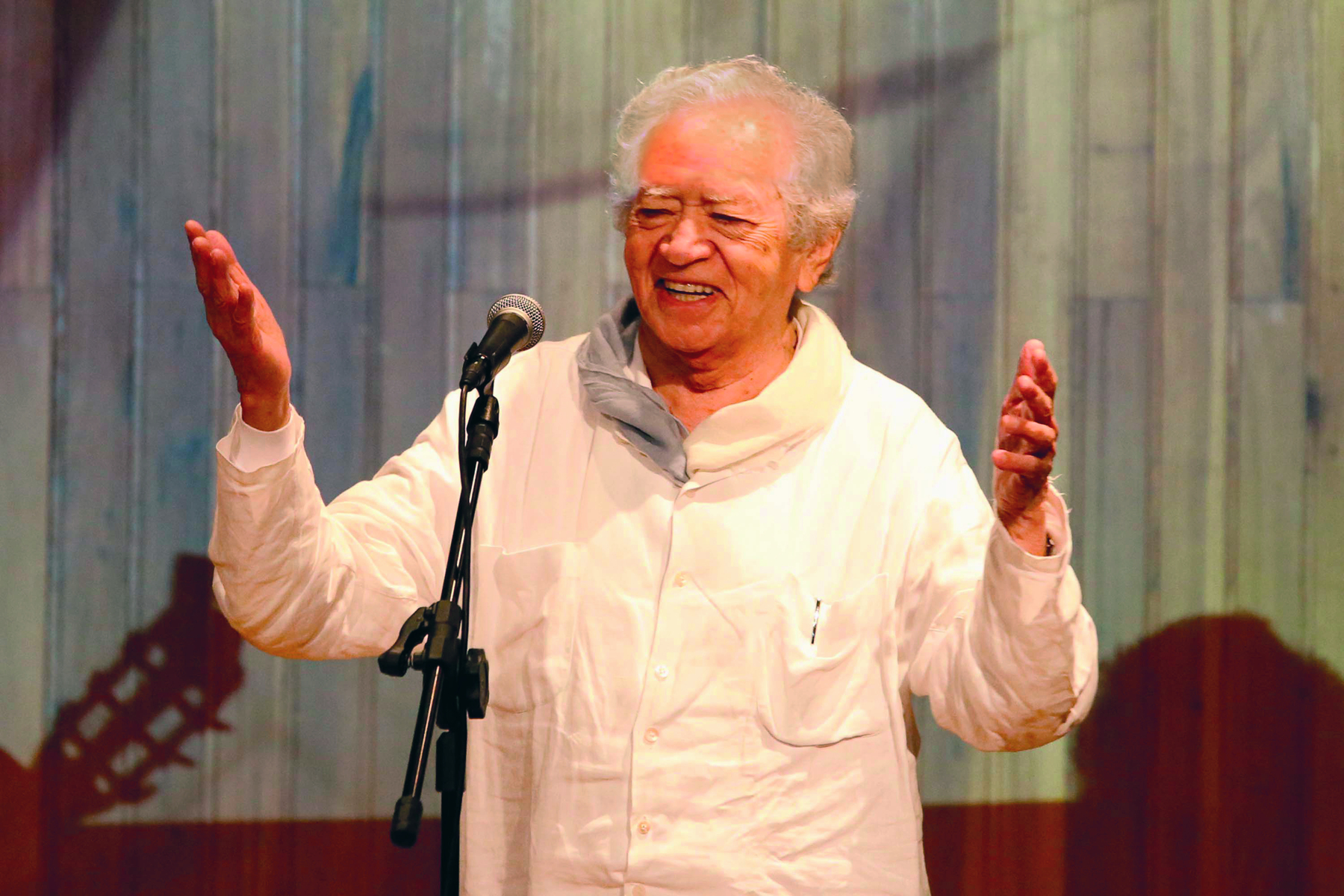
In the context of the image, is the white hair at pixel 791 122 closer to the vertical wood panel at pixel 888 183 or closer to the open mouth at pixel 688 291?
the open mouth at pixel 688 291

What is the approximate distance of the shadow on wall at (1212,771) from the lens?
9.27ft

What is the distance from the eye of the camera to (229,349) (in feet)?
4.74

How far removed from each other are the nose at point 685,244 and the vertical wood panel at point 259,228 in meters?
1.22

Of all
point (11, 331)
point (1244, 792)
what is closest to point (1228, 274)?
point (1244, 792)

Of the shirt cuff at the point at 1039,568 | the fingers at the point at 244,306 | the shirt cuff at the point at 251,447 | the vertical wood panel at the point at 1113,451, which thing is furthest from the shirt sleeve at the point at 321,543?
the vertical wood panel at the point at 1113,451

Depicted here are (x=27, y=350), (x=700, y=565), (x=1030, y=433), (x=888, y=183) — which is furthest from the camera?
(x=888, y=183)

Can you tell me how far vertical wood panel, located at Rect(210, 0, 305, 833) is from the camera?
2.70 meters

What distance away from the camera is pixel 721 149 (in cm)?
180

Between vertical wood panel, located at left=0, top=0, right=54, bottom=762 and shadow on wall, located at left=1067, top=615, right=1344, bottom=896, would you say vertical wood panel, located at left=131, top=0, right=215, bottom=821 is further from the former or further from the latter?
shadow on wall, located at left=1067, top=615, right=1344, bottom=896

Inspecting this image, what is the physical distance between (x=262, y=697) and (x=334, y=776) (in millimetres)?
230

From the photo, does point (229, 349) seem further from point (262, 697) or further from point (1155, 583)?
point (1155, 583)

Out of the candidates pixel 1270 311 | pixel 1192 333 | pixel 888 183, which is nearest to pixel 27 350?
pixel 888 183

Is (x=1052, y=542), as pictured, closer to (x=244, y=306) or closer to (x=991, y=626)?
(x=991, y=626)

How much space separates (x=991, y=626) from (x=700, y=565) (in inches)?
16.0
